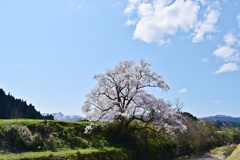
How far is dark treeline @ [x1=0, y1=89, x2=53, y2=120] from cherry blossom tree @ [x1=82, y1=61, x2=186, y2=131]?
212 ft

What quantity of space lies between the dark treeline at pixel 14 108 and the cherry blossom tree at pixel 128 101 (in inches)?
2547

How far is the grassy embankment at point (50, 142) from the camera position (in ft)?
76.3

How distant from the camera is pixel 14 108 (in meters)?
96.8

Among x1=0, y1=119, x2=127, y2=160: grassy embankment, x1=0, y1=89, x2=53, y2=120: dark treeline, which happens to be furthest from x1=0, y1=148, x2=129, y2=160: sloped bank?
x1=0, y1=89, x2=53, y2=120: dark treeline

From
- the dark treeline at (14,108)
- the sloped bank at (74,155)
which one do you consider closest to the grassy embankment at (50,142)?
the sloped bank at (74,155)

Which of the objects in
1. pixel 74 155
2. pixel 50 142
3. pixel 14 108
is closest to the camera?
pixel 74 155

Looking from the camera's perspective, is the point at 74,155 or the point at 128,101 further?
the point at 128,101

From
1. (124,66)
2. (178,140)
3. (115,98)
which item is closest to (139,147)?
(115,98)

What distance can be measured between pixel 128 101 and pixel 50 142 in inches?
471

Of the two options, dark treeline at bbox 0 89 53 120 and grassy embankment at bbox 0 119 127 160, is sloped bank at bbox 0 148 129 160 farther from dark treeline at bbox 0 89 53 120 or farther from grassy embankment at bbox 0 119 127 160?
dark treeline at bbox 0 89 53 120

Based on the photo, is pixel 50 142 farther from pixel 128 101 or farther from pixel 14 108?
pixel 14 108

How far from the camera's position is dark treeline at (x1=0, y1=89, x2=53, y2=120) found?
93.7 m

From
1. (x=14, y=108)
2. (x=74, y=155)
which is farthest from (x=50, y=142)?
(x=14, y=108)

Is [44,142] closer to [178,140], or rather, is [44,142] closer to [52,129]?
[52,129]
